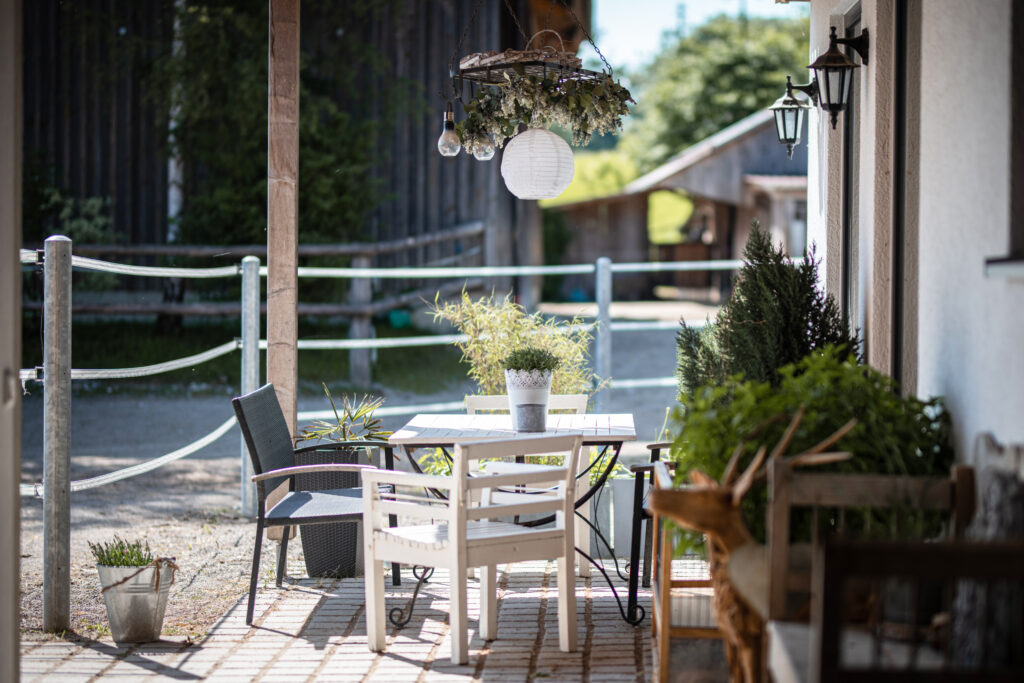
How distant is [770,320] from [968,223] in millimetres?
1033

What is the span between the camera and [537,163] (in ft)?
15.6

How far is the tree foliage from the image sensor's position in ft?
13.1

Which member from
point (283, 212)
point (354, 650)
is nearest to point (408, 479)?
point (354, 650)

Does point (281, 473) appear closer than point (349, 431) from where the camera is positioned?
Yes

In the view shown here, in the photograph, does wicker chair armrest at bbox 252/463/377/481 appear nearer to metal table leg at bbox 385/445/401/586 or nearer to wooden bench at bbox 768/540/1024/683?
metal table leg at bbox 385/445/401/586

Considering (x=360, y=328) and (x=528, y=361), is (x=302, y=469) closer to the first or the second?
(x=528, y=361)

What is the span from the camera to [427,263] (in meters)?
13.0

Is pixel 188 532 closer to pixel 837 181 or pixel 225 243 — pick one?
pixel 837 181

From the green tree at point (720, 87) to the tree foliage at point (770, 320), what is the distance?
83.9 ft

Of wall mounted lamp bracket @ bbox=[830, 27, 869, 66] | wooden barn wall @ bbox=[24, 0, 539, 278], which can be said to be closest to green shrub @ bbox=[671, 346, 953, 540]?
wall mounted lamp bracket @ bbox=[830, 27, 869, 66]

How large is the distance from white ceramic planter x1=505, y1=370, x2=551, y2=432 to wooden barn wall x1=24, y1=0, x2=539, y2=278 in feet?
27.6

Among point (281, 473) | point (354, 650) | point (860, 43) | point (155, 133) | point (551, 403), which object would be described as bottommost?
point (354, 650)

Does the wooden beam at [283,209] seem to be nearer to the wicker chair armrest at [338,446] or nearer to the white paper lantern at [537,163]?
the wicker chair armrest at [338,446]

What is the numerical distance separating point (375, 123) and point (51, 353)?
883 cm
